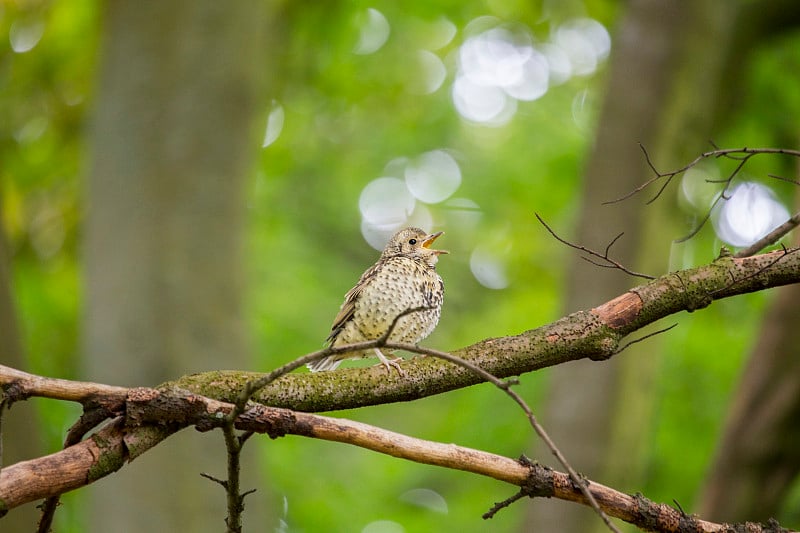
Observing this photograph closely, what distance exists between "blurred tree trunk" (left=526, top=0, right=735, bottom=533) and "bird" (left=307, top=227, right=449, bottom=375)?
2288 mm

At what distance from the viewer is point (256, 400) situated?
258 centimetres

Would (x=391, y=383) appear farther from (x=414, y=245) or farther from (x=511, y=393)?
(x=414, y=245)

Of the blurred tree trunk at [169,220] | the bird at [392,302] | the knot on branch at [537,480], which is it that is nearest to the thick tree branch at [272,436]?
the knot on branch at [537,480]

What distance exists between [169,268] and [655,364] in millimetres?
3375

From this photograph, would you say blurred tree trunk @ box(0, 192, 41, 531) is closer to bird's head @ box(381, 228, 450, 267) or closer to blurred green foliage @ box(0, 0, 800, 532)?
blurred green foliage @ box(0, 0, 800, 532)

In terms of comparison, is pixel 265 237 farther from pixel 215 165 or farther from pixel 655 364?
pixel 655 364

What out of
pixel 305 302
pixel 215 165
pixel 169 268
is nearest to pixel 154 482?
pixel 169 268

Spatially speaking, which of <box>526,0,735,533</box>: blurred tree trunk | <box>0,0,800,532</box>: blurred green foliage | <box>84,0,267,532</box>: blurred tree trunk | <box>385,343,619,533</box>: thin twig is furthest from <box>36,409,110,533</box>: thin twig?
<box>526,0,735,533</box>: blurred tree trunk

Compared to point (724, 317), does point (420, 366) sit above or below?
below

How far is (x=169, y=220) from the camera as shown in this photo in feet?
19.6

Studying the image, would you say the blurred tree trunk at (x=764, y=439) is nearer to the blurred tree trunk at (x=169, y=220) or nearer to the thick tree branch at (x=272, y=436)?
the blurred tree trunk at (x=169, y=220)

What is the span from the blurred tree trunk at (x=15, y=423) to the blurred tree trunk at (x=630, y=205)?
3221mm

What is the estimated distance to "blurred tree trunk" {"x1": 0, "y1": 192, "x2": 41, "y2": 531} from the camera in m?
4.58

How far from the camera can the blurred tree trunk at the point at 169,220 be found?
5.70 m
